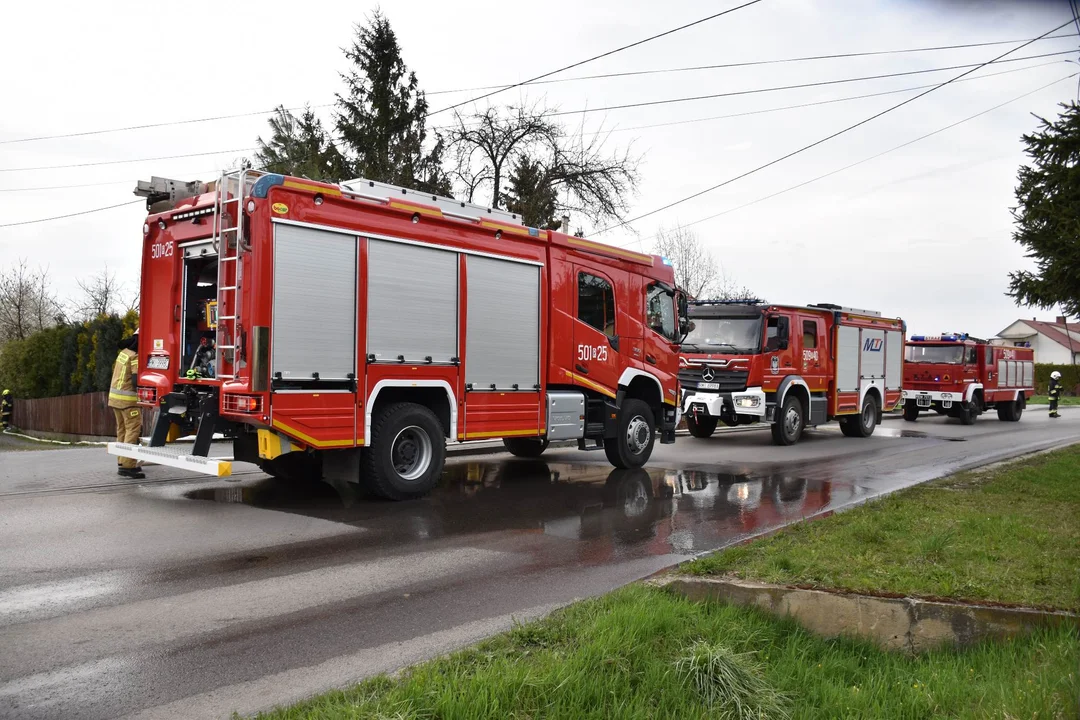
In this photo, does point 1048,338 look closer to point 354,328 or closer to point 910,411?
point 910,411

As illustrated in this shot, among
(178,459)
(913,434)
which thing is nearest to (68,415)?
(178,459)

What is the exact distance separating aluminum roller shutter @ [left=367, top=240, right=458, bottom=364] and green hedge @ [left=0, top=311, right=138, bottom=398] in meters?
13.6

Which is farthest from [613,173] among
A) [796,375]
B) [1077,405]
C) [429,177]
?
[1077,405]

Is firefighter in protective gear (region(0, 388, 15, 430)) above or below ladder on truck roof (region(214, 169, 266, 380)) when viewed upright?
below

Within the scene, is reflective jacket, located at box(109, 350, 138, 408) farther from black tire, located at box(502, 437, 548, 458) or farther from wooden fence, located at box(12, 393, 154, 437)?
wooden fence, located at box(12, 393, 154, 437)

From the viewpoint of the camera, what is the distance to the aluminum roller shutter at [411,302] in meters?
8.92

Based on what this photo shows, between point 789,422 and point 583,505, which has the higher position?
point 789,422

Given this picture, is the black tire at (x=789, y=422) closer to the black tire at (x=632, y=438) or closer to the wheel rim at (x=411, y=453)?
the black tire at (x=632, y=438)

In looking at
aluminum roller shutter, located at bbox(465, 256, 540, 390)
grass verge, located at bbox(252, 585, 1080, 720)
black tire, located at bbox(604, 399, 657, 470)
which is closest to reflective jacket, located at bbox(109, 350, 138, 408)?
aluminum roller shutter, located at bbox(465, 256, 540, 390)

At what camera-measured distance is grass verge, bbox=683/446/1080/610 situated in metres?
5.09

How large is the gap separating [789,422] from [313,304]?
1160 cm

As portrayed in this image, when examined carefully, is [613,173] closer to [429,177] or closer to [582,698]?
[429,177]

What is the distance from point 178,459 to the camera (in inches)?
334

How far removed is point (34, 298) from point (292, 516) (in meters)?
40.9
